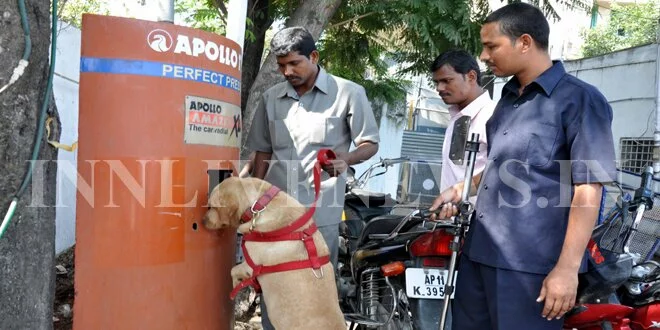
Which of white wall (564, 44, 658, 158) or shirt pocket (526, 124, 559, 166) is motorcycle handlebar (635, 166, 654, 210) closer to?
shirt pocket (526, 124, 559, 166)

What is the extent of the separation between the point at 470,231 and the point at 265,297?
39.9 inches

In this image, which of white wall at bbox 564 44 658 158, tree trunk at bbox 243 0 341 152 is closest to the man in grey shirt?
tree trunk at bbox 243 0 341 152

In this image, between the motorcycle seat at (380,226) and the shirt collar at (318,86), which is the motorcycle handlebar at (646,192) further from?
the shirt collar at (318,86)

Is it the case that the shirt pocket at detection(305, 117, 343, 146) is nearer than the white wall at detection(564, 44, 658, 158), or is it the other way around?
the shirt pocket at detection(305, 117, 343, 146)

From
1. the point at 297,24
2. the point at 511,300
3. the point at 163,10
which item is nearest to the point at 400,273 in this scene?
the point at 511,300

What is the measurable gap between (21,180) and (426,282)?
220cm

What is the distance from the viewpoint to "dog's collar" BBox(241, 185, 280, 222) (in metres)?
2.91

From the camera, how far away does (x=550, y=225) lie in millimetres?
2352

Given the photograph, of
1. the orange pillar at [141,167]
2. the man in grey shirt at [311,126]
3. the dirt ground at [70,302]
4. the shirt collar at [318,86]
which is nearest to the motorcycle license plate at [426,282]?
the man in grey shirt at [311,126]

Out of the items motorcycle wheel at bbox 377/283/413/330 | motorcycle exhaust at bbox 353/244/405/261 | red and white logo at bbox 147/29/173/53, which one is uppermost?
red and white logo at bbox 147/29/173/53

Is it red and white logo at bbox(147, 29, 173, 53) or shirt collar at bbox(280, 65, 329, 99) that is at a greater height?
red and white logo at bbox(147, 29, 173, 53)

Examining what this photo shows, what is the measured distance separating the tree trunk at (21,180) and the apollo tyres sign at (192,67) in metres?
0.27

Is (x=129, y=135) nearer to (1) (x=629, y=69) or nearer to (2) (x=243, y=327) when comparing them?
(2) (x=243, y=327)

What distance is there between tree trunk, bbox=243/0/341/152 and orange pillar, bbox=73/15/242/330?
2593 millimetres
